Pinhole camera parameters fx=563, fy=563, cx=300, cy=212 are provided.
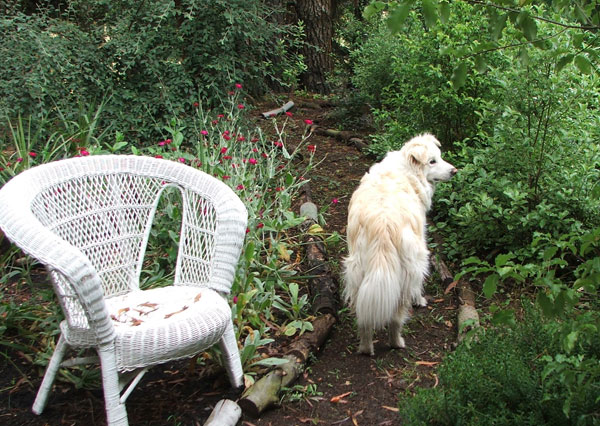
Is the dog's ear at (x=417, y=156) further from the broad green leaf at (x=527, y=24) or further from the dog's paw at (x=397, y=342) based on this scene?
the broad green leaf at (x=527, y=24)

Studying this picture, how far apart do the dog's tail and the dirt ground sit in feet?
1.17

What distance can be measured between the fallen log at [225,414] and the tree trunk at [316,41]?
28.4 ft

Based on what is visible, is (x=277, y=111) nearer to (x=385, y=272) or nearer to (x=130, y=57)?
(x=130, y=57)

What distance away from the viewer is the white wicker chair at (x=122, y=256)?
267cm

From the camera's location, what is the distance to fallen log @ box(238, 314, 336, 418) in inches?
125

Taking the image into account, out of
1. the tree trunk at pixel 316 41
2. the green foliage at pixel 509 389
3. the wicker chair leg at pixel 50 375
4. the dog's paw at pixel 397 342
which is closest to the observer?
the green foliage at pixel 509 389

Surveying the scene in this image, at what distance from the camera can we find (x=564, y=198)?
4.77 m

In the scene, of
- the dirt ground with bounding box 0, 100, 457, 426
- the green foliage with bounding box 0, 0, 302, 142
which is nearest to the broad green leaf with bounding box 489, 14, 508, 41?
the dirt ground with bounding box 0, 100, 457, 426

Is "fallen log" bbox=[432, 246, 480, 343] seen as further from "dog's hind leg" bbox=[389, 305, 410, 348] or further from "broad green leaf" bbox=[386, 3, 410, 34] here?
"broad green leaf" bbox=[386, 3, 410, 34]

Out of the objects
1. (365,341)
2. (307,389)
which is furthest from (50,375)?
(365,341)

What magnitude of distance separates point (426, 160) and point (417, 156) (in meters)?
0.09

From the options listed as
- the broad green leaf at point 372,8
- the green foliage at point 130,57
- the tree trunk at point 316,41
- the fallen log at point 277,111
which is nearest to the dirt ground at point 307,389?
the broad green leaf at point 372,8

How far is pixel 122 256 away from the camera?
11.8 ft

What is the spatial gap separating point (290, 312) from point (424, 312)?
1.15 meters
